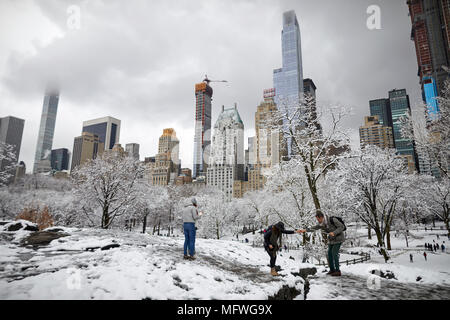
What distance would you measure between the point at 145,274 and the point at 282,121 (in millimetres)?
13131

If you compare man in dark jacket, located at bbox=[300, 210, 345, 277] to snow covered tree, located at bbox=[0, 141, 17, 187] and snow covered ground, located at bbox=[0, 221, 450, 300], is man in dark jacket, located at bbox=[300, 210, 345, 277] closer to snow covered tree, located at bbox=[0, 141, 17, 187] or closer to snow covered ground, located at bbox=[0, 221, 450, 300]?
snow covered ground, located at bbox=[0, 221, 450, 300]

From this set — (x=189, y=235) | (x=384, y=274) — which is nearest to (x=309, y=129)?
(x=384, y=274)

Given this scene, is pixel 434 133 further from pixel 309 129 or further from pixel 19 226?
pixel 19 226

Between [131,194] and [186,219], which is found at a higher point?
[131,194]

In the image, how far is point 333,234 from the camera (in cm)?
744

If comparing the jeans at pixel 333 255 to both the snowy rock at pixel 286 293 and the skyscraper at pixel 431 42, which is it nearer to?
the snowy rock at pixel 286 293

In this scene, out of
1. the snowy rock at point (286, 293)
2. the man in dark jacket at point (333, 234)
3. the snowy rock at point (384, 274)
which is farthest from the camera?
the snowy rock at point (384, 274)

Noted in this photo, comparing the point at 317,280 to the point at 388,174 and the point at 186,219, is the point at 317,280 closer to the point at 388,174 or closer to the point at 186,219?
the point at 186,219

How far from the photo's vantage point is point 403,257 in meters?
32.2

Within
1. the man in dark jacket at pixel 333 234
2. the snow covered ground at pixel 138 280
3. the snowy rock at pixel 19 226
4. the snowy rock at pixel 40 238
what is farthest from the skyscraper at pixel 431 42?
the snowy rock at pixel 19 226

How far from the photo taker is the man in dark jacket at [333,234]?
755 centimetres

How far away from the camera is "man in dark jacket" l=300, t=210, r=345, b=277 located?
7.55 meters
